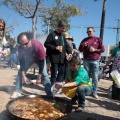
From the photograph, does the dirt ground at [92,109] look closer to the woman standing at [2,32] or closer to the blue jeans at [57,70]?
the blue jeans at [57,70]

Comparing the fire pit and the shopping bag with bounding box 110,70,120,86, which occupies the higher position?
the shopping bag with bounding box 110,70,120,86

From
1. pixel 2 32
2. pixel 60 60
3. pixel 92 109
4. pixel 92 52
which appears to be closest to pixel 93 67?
pixel 92 52

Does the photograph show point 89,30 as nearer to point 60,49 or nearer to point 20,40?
point 60,49

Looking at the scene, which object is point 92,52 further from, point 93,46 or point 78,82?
point 78,82

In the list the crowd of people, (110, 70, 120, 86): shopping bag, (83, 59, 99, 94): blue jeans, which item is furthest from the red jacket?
(110, 70, 120, 86): shopping bag

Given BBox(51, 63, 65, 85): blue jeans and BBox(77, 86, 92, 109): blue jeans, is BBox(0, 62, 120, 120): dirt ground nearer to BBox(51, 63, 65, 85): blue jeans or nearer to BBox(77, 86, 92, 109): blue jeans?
BBox(77, 86, 92, 109): blue jeans

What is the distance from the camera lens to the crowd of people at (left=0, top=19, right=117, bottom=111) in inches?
164

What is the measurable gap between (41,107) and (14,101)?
1.77 ft

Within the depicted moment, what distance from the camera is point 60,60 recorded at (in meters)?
5.36

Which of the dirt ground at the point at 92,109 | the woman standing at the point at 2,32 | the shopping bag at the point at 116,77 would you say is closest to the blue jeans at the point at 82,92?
the dirt ground at the point at 92,109

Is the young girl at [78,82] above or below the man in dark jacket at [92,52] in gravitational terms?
below

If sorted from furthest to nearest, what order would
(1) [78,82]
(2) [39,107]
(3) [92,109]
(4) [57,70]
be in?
(4) [57,70] → (3) [92,109] → (1) [78,82] → (2) [39,107]

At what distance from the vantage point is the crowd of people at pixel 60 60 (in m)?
4.17

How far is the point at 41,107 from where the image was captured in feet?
12.6
